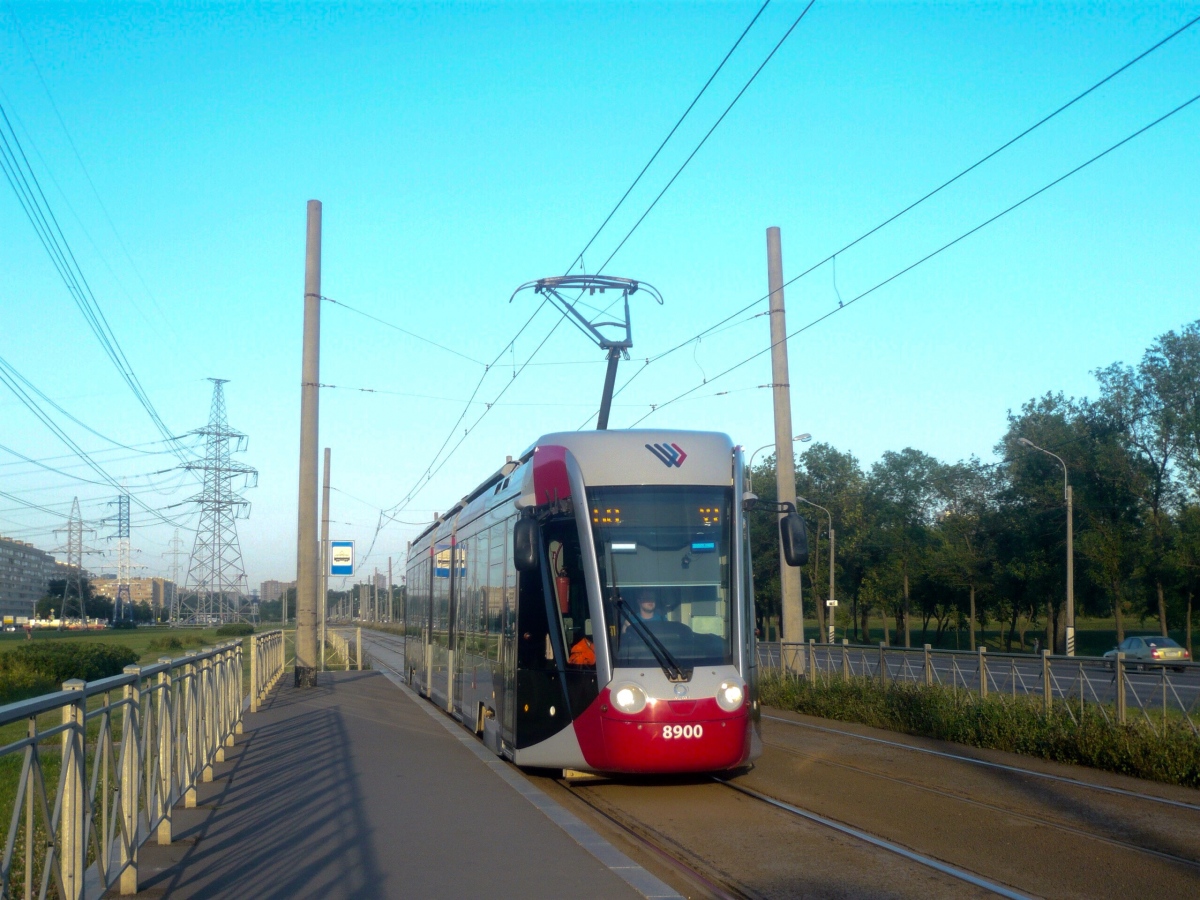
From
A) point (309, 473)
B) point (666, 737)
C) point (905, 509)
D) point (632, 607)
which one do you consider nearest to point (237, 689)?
point (632, 607)

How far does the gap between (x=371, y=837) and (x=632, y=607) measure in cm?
313

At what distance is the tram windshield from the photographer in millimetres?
9992

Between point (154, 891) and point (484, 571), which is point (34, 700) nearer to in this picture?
point (154, 891)

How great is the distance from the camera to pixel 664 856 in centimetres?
770

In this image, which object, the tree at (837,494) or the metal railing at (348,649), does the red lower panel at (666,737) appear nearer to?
the metal railing at (348,649)

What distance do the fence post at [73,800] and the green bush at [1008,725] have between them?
10085 millimetres

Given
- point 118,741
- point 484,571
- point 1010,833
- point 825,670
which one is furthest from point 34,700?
point 825,670

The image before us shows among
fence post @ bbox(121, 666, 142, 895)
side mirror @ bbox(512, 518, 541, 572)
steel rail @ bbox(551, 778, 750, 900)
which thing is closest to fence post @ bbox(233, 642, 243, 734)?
side mirror @ bbox(512, 518, 541, 572)

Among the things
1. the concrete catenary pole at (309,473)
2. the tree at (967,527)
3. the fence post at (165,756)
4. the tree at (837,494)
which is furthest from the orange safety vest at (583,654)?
the tree at (837,494)

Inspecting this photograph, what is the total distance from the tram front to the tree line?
39352mm

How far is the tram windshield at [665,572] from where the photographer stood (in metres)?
9.99

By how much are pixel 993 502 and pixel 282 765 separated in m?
60.2

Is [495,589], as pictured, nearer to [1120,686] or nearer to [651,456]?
[651,456]

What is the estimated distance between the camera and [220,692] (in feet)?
37.3
